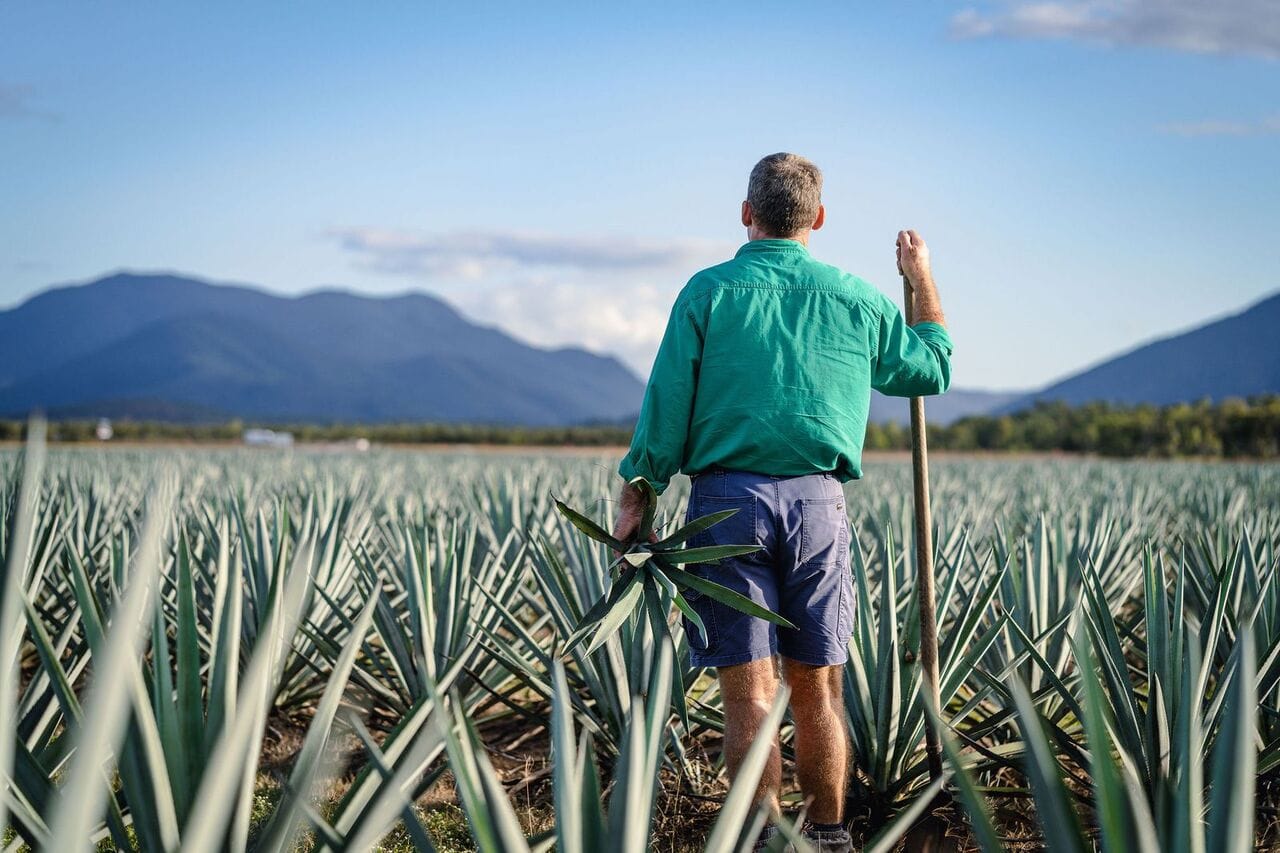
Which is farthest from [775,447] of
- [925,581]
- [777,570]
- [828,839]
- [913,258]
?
[828,839]

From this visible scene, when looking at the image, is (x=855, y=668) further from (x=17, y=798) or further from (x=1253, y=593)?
(x=17, y=798)

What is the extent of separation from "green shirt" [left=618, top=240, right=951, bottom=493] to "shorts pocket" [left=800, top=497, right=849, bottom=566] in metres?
0.08

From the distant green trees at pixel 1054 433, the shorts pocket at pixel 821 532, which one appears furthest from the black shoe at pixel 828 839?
the distant green trees at pixel 1054 433

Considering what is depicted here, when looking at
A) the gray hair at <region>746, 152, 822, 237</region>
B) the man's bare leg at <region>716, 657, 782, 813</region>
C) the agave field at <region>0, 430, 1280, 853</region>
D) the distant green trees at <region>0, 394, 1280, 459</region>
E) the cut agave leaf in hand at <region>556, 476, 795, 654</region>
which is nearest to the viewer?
the agave field at <region>0, 430, 1280, 853</region>

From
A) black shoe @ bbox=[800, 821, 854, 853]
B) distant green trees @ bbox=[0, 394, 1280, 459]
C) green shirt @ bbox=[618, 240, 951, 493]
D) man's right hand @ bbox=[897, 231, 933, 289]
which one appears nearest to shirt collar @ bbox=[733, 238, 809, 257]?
green shirt @ bbox=[618, 240, 951, 493]

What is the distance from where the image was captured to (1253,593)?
3230 millimetres

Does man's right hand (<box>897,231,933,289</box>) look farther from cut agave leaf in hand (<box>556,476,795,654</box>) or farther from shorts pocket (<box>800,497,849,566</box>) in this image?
cut agave leaf in hand (<box>556,476,795,654</box>)

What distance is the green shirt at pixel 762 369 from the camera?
2.27 meters

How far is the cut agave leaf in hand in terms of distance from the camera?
2.01 meters

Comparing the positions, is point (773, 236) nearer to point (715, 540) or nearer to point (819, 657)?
point (715, 540)

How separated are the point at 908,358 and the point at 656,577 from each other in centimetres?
82

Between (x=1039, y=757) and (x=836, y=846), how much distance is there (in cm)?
117

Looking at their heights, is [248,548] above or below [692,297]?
below

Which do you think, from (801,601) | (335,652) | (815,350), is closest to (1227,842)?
(801,601)
